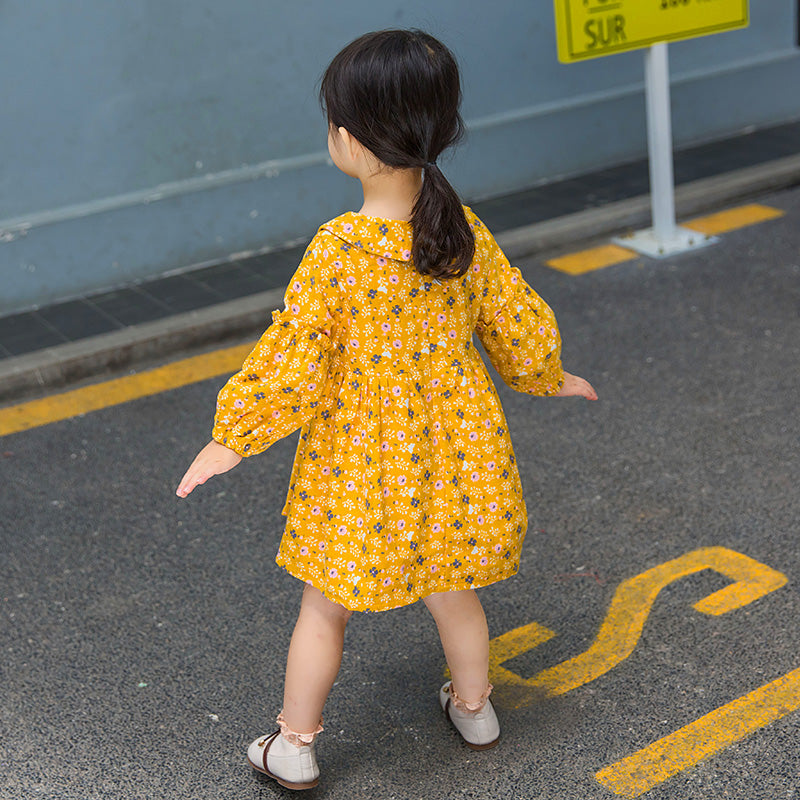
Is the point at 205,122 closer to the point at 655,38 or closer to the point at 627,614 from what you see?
the point at 655,38

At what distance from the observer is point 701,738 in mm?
2648

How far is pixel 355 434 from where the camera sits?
7.73 ft

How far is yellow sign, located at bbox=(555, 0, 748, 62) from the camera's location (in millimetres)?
5754

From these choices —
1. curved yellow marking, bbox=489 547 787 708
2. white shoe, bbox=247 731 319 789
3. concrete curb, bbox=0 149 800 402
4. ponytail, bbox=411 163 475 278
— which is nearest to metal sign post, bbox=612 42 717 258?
concrete curb, bbox=0 149 800 402

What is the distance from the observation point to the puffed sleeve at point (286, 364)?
2.28m

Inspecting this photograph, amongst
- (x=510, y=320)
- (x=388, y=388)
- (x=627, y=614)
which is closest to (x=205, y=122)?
(x=627, y=614)

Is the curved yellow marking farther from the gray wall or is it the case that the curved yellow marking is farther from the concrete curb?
the gray wall

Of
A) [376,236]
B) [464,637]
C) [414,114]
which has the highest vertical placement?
[414,114]

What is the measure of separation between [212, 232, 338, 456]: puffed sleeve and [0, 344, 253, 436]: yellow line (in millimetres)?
2753

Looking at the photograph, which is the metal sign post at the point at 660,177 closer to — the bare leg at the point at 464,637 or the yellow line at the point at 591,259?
the yellow line at the point at 591,259

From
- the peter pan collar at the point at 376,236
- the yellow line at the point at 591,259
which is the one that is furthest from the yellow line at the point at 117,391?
the peter pan collar at the point at 376,236

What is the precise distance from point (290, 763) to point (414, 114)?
1398 mm

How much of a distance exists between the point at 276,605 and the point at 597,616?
0.91m

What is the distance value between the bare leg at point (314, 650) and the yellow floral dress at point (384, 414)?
0.10m
